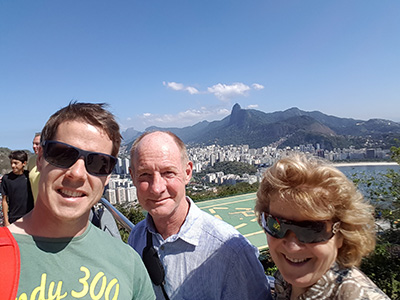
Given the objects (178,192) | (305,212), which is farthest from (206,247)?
(305,212)

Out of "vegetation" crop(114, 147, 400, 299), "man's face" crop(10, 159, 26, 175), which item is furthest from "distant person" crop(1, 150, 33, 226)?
"vegetation" crop(114, 147, 400, 299)

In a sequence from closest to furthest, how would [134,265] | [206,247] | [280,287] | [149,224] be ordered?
[134,265] → [280,287] → [206,247] → [149,224]

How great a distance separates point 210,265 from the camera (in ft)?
4.05

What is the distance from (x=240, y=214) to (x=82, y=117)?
7.08 meters

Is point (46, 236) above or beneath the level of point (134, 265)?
above

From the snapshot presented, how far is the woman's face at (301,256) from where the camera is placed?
39.8 inches

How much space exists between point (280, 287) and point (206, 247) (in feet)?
1.29

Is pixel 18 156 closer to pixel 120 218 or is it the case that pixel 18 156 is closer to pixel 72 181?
pixel 120 218

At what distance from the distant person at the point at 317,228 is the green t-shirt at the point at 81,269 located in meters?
0.62

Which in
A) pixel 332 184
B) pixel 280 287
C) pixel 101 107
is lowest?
pixel 280 287

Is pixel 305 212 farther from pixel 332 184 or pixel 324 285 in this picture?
pixel 324 285

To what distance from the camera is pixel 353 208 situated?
3.43 ft

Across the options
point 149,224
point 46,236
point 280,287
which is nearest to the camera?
point 46,236

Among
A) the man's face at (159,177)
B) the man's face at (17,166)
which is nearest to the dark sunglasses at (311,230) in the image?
the man's face at (159,177)
